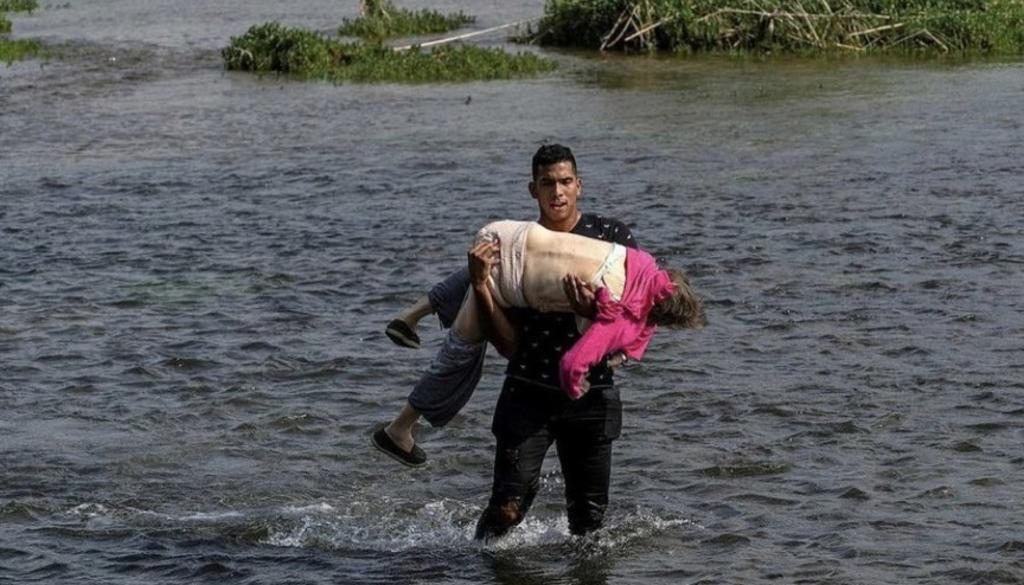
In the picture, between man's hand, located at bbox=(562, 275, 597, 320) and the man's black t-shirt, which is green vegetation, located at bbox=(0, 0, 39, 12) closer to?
the man's black t-shirt

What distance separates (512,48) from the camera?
32.8 meters

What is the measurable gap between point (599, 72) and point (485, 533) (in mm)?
20748

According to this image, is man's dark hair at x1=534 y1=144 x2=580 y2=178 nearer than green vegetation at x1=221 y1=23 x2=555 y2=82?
Yes

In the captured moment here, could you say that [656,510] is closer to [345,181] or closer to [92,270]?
[92,270]

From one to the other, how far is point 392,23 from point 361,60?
5.77 metres

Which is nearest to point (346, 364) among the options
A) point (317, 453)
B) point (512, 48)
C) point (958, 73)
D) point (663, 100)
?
point (317, 453)

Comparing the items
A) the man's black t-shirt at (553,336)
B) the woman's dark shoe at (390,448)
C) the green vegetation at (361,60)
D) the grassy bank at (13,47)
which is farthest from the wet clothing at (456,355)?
the grassy bank at (13,47)

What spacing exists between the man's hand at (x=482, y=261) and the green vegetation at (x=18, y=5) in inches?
1485

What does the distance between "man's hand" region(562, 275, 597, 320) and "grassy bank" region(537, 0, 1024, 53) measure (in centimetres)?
2303

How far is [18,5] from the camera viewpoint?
43500 millimetres

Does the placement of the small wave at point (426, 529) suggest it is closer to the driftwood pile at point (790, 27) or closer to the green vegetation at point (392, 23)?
the driftwood pile at point (790, 27)

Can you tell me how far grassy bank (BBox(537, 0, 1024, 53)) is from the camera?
29.6 metres

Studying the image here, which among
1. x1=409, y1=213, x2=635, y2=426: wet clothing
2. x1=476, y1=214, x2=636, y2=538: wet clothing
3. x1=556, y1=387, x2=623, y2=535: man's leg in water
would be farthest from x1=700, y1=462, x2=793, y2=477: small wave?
x1=409, y1=213, x2=635, y2=426: wet clothing

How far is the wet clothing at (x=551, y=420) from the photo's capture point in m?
7.77
